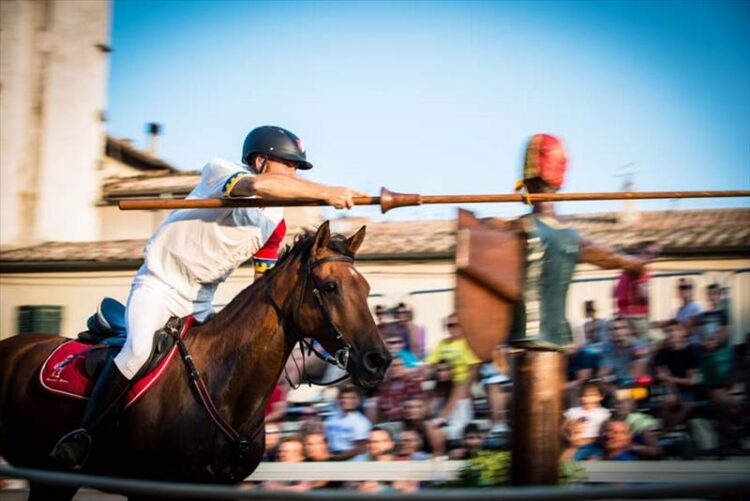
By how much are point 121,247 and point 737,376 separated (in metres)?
15.5

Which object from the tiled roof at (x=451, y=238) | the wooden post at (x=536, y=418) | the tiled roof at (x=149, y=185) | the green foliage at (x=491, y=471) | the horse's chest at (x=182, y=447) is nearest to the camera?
the wooden post at (x=536, y=418)

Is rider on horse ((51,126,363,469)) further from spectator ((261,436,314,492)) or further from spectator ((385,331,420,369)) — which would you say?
spectator ((385,331,420,369))

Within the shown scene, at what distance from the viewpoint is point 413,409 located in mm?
8891

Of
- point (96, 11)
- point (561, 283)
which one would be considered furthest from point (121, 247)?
point (561, 283)

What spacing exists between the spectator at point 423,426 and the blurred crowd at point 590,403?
10 millimetres

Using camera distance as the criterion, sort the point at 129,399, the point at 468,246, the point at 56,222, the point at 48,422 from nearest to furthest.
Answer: the point at 468,246
the point at 129,399
the point at 48,422
the point at 56,222

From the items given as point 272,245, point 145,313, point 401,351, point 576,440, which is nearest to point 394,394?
point 401,351

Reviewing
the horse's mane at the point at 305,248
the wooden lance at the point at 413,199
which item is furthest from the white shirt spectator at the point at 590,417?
the wooden lance at the point at 413,199

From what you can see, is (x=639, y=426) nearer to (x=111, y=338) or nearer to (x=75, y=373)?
(x=111, y=338)

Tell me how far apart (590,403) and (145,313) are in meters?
4.77

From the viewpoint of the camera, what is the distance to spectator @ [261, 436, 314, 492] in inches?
341

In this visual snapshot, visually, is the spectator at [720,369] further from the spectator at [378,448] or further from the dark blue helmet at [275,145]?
the dark blue helmet at [275,145]

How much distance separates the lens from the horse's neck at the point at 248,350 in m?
4.92

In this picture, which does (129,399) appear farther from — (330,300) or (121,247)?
(121,247)
